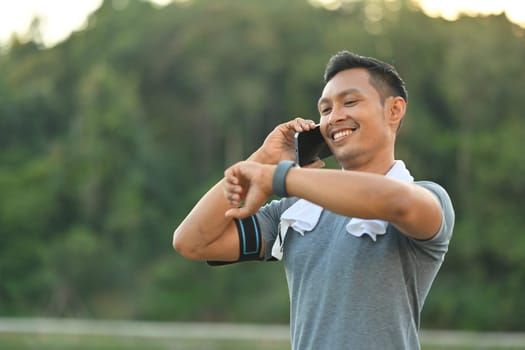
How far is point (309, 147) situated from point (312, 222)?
235 mm

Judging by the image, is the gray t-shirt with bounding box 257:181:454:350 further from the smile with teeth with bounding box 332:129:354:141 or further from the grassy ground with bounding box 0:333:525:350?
the grassy ground with bounding box 0:333:525:350

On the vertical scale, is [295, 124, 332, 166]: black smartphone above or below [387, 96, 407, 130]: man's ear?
below

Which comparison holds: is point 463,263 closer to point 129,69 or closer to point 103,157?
point 103,157

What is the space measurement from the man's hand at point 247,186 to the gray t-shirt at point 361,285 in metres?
0.23

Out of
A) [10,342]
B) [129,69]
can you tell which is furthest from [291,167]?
[129,69]

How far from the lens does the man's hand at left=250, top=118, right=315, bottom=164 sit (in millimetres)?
2539

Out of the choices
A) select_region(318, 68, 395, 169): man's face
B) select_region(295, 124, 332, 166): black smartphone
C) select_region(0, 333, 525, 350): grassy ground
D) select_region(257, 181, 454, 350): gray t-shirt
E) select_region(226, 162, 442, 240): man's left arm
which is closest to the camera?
select_region(226, 162, 442, 240): man's left arm

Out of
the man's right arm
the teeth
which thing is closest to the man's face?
the teeth

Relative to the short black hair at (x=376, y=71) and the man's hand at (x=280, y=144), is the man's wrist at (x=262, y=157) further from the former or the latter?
the short black hair at (x=376, y=71)

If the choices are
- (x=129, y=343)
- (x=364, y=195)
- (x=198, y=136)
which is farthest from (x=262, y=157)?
(x=198, y=136)

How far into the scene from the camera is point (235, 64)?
94.1ft

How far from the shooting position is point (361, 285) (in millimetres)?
2209

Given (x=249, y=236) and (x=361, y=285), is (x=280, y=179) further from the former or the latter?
(x=249, y=236)

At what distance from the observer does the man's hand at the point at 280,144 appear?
2.54 meters
